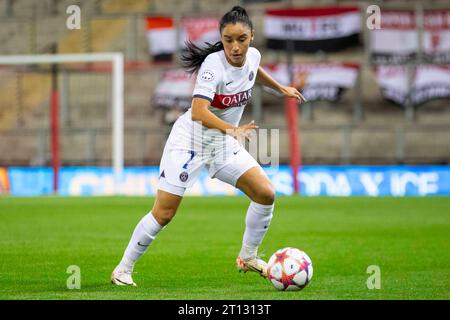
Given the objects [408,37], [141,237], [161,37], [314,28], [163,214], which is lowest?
[141,237]

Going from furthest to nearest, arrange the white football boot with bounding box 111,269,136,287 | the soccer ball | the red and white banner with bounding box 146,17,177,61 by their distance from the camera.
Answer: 1. the red and white banner with bounding box 146,17,177,61
2. the white football boot with bounding box 111,269,136,287
3. the soccer ball

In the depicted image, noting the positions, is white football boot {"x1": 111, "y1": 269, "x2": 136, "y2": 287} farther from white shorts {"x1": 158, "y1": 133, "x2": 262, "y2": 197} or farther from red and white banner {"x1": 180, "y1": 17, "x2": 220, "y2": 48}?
red and white banner {"x1": 180, "y1": 17, "x2": 220, "y2": 48}

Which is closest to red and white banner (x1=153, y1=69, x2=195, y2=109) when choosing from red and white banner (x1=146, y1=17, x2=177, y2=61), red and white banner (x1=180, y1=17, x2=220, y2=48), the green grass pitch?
red and white banner (x1=146, y1=17, x2=177, y2=61)

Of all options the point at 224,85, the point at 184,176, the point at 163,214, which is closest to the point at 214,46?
the point at 224,85

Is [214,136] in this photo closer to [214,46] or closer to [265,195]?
[265,195]

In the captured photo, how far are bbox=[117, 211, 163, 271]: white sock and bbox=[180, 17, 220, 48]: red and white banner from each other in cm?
2244

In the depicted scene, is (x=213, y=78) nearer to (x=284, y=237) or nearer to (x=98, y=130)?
(x=284, y=237)

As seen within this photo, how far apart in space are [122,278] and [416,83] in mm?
22199

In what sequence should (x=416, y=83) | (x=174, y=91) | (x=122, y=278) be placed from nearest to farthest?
(x=122, y=278), (x=416, y=83), (x=174, y=91)

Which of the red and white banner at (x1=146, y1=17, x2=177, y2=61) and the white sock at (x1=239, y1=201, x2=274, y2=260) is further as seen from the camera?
the red and white banner at (x1=146, y1=17, x2=177, y2=61)

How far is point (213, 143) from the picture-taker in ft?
31.2

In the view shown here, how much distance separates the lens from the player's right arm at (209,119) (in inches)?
338

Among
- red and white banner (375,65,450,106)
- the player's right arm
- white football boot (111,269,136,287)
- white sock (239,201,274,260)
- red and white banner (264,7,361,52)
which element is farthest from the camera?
red and white banner (264,7,361,52)

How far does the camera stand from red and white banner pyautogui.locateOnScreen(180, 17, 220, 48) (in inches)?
1243
